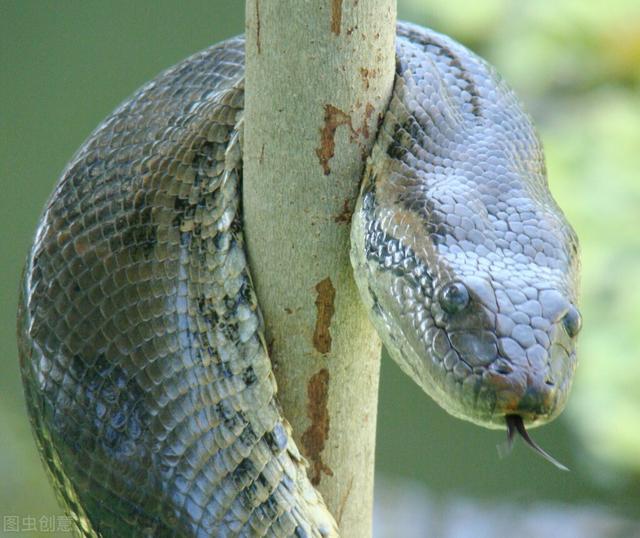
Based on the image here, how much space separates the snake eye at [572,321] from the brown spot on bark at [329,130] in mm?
478

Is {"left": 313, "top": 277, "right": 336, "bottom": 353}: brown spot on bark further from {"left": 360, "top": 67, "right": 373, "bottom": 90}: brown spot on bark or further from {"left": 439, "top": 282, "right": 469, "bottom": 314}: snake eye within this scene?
{"left": 360, "top": 67, "right": 373, "bottom": 90}: brown spot on bark

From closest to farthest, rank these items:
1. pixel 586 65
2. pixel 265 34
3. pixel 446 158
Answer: pixel 265 34, pixel 446 158, pixel 586 65

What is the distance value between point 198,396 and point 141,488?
204 mm

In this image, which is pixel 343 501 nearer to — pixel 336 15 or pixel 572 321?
pixel 572 321

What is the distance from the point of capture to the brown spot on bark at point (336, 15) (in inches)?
65.4

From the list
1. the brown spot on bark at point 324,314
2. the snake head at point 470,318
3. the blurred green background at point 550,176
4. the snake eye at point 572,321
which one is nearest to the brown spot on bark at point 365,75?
the snake head at point 470,318

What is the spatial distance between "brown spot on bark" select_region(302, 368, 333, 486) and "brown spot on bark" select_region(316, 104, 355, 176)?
1.26ft

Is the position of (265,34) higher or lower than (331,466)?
higher

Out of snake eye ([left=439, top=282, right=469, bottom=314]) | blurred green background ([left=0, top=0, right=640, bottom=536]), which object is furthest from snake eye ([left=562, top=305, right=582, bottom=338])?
blurred green background ([left=0, top=0, right=640, bottom=536])

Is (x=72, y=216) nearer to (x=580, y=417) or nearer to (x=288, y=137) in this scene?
(x=288, y=137)

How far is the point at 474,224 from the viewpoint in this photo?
172 cm

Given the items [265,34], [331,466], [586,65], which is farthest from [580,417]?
[265,34]

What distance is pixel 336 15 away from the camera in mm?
1665

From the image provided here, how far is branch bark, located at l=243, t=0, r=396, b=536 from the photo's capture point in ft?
5.51
